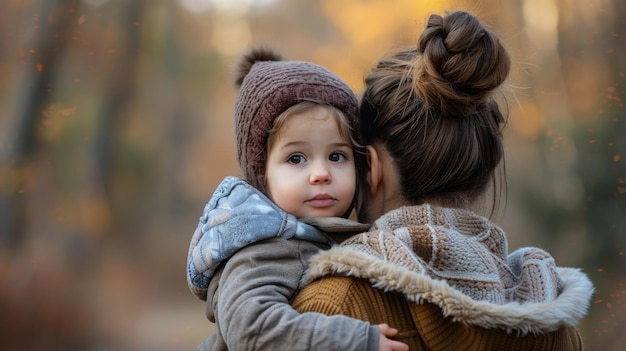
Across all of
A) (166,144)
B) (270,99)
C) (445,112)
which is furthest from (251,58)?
(166,144)

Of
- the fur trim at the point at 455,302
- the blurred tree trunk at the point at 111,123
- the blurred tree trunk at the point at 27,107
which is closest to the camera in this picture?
the fur trim at the point at 455,302

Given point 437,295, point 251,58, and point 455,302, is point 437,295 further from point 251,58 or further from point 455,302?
point 251,58

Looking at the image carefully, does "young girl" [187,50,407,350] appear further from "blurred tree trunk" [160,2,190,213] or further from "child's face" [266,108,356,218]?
"blurred tree trunk" [160,2,190,213]

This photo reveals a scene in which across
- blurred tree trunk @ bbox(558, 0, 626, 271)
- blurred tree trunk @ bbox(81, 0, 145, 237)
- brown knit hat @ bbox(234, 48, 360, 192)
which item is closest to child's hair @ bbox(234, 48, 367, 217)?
brown knit hat @ bbox(234, 48, 360, 192)

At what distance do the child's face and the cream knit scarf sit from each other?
0.13 m

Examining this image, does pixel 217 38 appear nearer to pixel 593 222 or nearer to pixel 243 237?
pixel 593 222

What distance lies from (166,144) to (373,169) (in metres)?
2.95

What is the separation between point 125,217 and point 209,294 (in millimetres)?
2931

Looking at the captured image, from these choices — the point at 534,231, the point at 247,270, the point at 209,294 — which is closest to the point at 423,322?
the point at 247,270

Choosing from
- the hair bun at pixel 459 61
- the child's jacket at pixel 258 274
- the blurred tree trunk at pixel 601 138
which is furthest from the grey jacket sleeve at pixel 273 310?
the blurred tree trunk at pixel 601 138

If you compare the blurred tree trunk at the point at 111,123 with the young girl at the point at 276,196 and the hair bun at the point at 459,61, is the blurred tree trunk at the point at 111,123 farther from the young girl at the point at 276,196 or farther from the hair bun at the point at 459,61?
the hair bun at the point at 459,61

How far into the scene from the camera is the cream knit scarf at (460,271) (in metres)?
1.09

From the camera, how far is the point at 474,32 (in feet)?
4.25

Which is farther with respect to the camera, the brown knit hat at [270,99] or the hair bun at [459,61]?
the brown knit hat at [270,99]
